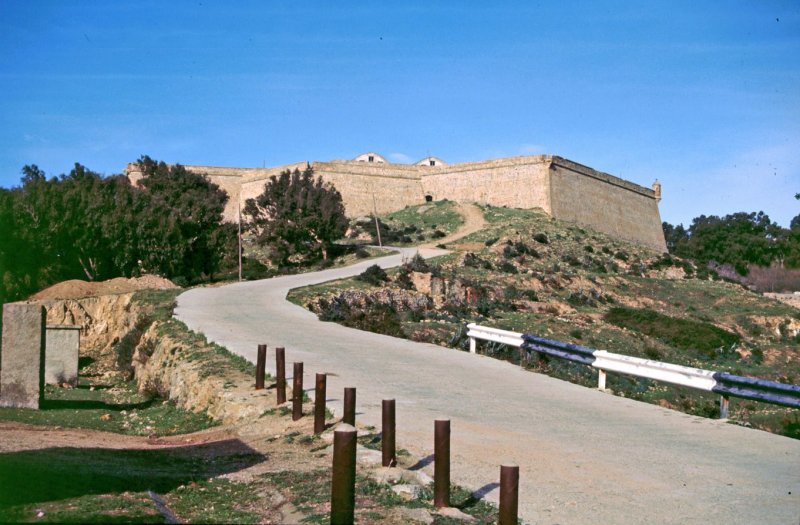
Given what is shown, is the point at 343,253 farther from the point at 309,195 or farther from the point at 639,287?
the point at 639,287

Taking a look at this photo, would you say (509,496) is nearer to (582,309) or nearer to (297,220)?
(582,309)

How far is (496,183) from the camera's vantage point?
7738 centimetres

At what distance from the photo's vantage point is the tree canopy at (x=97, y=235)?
36562mm

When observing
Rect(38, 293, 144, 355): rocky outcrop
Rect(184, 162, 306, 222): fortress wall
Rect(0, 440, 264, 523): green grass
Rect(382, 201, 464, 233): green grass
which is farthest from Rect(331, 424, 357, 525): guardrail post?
Rect(184, 162, 306, 222): fortress wall

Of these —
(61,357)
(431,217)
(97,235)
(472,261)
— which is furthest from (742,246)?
(61,357)

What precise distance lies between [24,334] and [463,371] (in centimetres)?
807

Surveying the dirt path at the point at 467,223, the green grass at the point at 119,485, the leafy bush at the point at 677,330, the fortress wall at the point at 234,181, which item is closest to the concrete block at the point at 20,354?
the green grass at the point at 119,485

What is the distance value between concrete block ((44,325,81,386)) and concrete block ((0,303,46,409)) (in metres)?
4.24

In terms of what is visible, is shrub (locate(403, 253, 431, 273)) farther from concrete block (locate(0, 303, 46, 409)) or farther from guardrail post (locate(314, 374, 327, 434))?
guardrail post (locate(314, 374, 327, 434))

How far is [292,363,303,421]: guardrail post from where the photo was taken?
11.4m

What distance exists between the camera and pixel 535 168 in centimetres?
7406

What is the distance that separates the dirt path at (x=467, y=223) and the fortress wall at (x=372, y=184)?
7.77 meters

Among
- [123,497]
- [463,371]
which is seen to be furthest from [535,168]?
[123,497]

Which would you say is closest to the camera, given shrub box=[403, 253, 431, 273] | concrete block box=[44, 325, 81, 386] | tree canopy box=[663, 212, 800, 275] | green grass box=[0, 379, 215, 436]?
green grass box=[0, 379, 215, 436]
